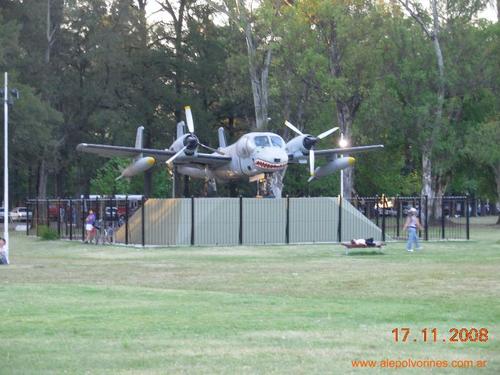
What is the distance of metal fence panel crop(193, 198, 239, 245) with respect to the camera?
131 feet

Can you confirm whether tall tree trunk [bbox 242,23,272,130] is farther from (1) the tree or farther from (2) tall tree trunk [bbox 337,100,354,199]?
(1) the tree

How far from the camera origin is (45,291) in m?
19.8

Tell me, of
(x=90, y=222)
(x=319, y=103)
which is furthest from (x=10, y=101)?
(x=319, y=103)

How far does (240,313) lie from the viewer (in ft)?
52.4

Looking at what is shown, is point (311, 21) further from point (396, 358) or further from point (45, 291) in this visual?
point (396, 358)

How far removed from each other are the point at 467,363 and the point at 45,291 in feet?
35.6

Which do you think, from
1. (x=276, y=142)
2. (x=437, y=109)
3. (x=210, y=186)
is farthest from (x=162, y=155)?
(x=437, y=109)

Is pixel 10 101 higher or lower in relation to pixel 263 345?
higher

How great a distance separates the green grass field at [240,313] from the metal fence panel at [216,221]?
32.7 ft

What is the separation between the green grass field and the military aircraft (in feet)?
51.7

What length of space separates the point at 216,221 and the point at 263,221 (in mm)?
2066

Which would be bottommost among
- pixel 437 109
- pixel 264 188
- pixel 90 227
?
pixel 90 227

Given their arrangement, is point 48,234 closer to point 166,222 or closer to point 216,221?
point 166,222

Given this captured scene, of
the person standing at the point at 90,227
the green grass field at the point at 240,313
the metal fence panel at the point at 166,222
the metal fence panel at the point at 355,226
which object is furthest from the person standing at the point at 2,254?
the metal fence panel at the point at 355,226
